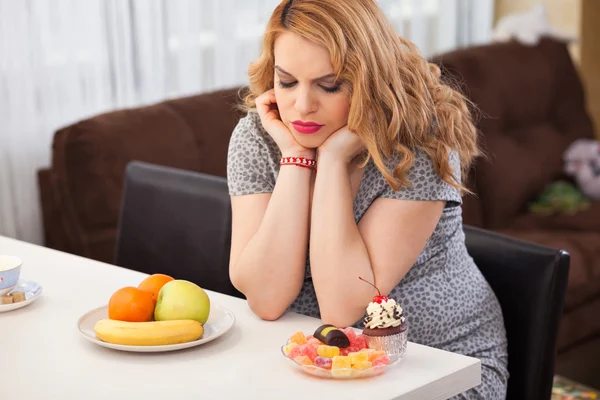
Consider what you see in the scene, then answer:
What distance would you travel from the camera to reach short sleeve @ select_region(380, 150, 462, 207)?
1.70m

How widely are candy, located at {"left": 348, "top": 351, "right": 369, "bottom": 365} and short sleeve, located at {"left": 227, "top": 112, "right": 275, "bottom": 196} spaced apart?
0.54 metres

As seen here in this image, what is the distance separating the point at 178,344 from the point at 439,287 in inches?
23.4

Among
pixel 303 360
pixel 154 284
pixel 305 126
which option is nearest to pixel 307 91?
pixel 305 126

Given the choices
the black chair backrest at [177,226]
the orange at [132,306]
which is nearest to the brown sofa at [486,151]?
the black chair backrest at [177,226]

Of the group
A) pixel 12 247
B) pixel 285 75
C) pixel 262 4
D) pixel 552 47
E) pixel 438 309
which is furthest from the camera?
pixel 552 47

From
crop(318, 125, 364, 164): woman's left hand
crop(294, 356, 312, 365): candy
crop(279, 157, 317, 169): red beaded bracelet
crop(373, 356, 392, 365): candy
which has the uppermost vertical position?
crop(318, 125, 364, 164): woman's left hand

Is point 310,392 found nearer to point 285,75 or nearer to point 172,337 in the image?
point 172,337

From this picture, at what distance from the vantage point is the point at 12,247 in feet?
6.41

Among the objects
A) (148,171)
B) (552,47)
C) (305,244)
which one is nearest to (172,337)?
(305,244)

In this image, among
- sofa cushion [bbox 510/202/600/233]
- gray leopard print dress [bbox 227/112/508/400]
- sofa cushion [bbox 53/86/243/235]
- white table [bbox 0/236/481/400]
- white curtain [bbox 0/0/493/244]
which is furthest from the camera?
sofa cushion [bbox 510/202/600/233]

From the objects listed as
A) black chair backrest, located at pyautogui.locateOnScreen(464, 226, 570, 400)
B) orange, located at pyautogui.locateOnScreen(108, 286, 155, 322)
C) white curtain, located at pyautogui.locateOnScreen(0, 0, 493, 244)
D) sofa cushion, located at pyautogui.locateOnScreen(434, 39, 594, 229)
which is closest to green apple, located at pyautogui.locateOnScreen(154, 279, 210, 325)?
orange, located at pyautogui.locateOnScreen(108, 286, 155, 322)

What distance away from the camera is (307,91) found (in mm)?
1636

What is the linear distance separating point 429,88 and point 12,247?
901 mm

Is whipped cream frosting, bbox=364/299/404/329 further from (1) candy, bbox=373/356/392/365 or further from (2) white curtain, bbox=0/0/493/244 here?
(2) white curtain, bbox=0/0/493/244
